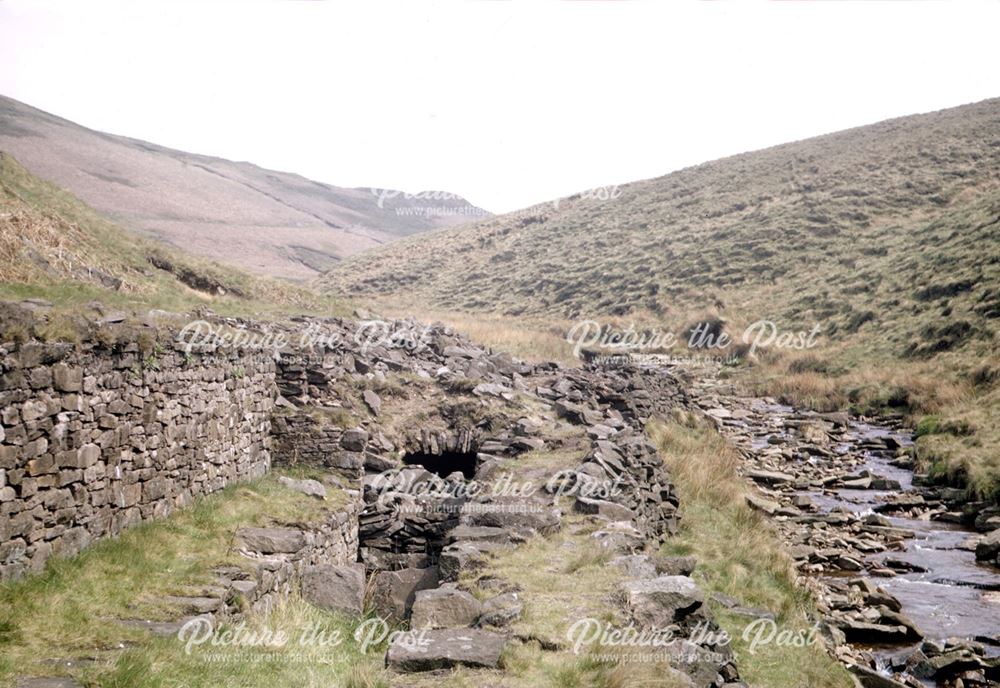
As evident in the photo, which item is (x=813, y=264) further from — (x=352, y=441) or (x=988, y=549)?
(x=352, y=441)

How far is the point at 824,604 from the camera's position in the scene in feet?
31.9

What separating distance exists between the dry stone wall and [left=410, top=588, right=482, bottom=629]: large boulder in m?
3.22

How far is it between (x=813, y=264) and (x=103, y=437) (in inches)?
1618

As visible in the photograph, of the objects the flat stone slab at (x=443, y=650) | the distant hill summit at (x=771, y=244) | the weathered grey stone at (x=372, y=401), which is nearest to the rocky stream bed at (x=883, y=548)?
the flat stone slab at (x=443, y=650)

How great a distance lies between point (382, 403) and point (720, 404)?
1574 cm

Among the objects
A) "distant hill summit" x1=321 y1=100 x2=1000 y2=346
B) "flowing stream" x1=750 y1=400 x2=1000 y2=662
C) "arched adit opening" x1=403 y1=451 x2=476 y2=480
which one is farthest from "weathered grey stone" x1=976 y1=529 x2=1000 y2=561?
"distant hill summit" x1=321 y1=100 x2=1000 y2=346

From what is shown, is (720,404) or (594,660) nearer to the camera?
(594,660)

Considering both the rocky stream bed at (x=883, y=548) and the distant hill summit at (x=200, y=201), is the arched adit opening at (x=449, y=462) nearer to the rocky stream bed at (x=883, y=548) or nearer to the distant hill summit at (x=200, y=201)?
the rocky stream bed at (x=883, y=548)

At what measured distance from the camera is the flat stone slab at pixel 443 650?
501 cm

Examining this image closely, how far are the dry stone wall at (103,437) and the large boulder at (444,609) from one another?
3.22 meters

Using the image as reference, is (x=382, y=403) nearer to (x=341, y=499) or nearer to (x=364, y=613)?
(x=341, y=499)

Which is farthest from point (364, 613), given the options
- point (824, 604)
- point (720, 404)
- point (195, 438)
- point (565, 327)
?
point (565, 327)

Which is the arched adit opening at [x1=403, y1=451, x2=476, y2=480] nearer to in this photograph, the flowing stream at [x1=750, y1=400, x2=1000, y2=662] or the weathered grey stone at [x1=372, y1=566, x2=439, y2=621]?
the weathered grey stone at [x1=372, y1=566, x2=439, y2=621]

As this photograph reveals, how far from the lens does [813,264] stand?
41625 mm
